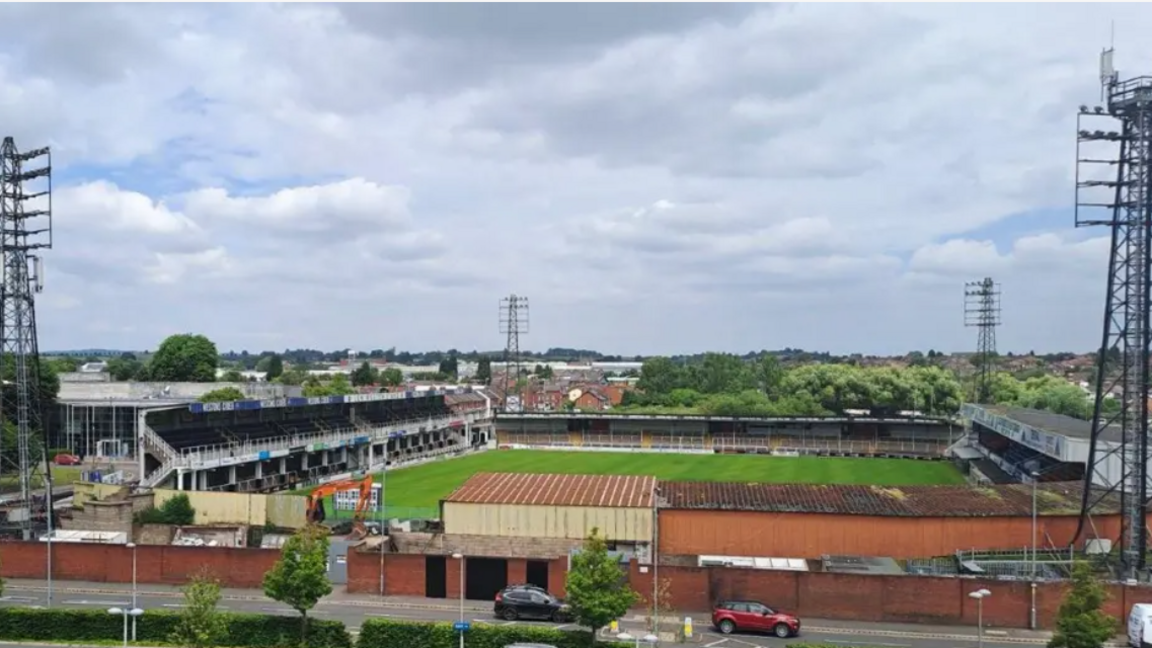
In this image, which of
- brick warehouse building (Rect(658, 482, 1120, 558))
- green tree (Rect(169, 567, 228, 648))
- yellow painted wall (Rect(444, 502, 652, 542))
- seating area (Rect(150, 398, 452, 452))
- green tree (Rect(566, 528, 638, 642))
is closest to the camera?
green tree (Rect(169, 567, 228, 648))

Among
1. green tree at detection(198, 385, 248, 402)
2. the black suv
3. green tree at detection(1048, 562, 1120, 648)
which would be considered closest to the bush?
the black suv

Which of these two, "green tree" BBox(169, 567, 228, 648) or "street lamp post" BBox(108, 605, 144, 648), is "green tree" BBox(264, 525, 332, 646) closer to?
"green tree" BBox(169, 567, 228, 648)

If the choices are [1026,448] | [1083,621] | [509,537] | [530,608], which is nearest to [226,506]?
[509,537]

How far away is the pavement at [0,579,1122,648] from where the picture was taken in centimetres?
2648

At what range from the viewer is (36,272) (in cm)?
4222

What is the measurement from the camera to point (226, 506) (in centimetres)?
4188

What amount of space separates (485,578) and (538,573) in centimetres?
194

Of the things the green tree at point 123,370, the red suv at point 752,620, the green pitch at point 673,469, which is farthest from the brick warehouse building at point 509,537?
the green tree at point 123,370

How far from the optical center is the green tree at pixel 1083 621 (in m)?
21.6

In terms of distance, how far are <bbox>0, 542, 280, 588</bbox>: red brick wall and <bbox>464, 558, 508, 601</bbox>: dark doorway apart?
23.0 feet

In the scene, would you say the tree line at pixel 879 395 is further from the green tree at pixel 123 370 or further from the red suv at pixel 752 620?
the green tree at pixel 123 370

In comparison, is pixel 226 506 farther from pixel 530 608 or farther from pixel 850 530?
pixel 850 530

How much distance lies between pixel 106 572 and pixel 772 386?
12080cm

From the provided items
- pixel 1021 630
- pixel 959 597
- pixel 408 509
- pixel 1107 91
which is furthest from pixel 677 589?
pixel 1107 91
